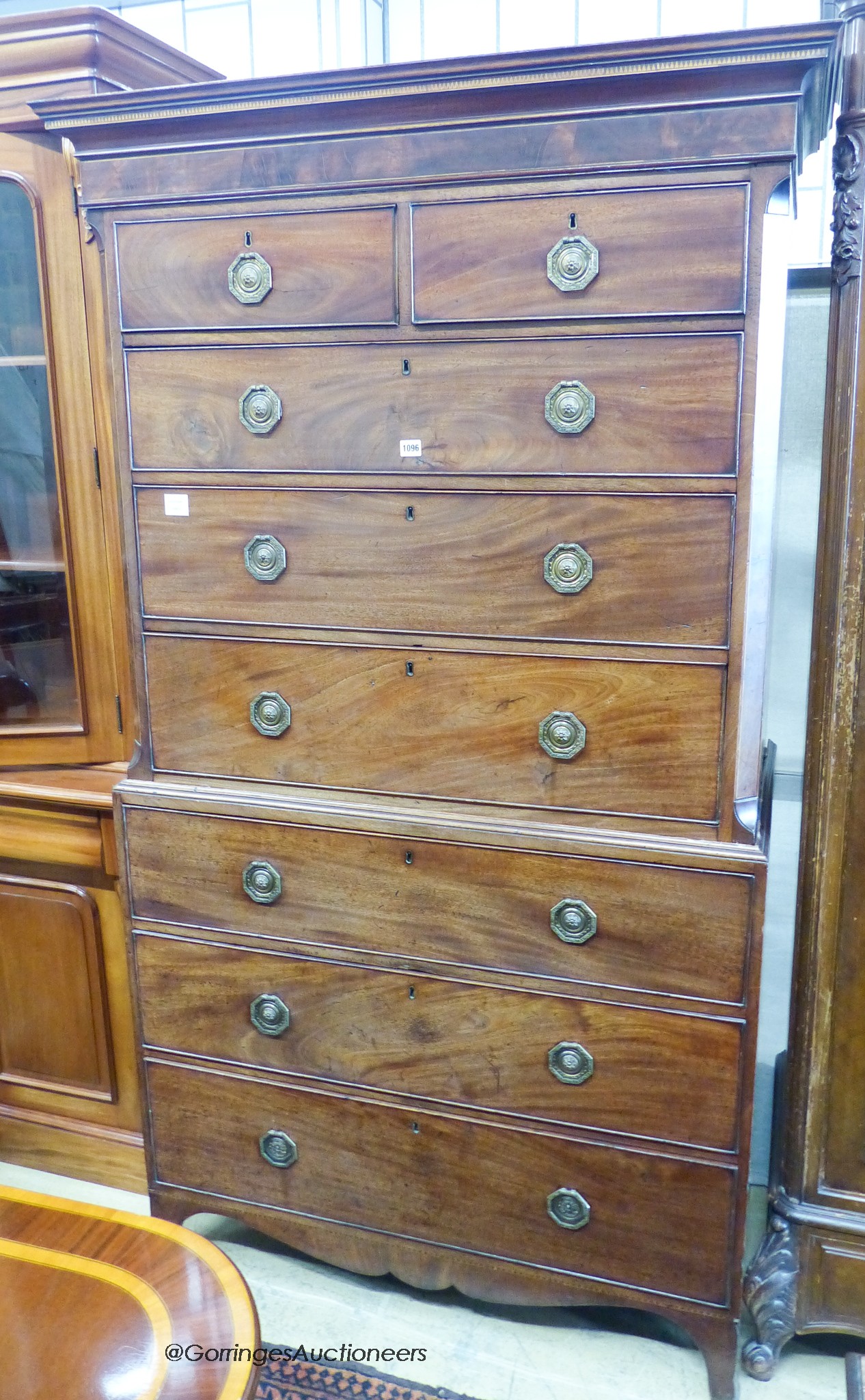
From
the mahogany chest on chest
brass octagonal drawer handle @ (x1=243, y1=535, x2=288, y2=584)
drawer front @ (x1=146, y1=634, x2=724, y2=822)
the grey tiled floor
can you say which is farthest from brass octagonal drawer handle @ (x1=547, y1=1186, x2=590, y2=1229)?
brass octagonal drawer handle @ (x1=243, y1=535, x2=288, y2=584)

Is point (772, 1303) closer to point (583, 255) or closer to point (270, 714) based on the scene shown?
point (270, 714)

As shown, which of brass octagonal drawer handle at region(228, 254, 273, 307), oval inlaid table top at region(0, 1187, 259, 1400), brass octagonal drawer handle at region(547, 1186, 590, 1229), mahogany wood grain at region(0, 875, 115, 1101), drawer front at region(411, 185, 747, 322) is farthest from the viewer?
mahogany wood grain at region(0, 875, 115, 1101)

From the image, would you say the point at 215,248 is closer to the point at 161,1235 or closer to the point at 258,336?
the point at 258,336

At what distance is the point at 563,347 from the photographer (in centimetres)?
171

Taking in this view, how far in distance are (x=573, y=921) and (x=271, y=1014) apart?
63 centimetres

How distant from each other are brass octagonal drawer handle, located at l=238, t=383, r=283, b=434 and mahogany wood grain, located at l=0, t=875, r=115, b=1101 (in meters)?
1.14

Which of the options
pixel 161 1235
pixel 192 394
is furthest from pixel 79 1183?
pixel 192 394


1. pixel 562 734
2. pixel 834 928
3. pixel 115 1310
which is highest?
pixel 562 734

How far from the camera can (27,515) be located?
7.84 ft

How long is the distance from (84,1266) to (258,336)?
1425 mm

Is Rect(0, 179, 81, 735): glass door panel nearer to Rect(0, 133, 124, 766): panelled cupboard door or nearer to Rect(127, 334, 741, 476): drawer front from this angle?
Rect(0, 133, 124, 766): panelled cupboard door

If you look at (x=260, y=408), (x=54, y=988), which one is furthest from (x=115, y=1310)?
(x=260, y=408)

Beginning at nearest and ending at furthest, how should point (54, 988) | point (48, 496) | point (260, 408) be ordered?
point (260, 408) → point (48, 496) → point (54, 988)

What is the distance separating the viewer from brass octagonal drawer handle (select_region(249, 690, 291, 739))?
1.99 m
